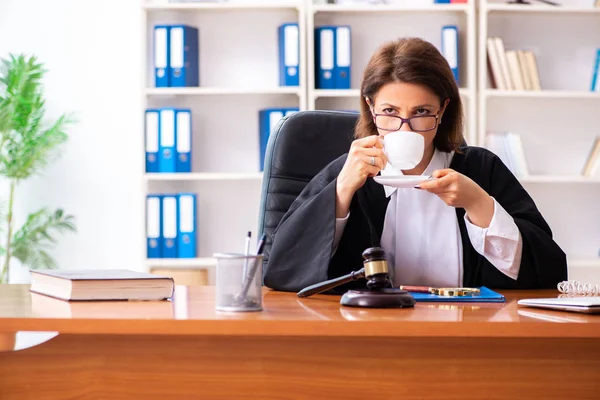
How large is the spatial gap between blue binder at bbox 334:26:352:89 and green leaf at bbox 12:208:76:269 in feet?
4.81

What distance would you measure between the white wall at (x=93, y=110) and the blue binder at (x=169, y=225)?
0.41m

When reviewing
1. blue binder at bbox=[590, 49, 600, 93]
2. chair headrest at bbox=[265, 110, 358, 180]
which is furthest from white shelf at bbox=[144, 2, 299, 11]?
chair headrest at bbox=[265, 110, 358, 180]

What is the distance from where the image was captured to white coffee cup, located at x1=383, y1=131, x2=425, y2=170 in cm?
150

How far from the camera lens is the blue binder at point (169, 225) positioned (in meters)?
3.87

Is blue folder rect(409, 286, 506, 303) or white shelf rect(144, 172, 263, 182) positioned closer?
blue folder rect(409, 286, 506, 303)

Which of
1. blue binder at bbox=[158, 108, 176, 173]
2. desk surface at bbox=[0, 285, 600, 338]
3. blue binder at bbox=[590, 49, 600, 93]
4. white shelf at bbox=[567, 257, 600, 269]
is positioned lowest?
white shelf at bbox=[567, 257, 600, 269]

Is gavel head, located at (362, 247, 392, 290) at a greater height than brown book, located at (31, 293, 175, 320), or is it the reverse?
gavel head, located at (362, 247, 392, 290)

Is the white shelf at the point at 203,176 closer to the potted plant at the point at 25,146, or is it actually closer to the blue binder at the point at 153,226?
the blue binder at the point at 153,226

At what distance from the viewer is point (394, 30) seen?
4152 mm

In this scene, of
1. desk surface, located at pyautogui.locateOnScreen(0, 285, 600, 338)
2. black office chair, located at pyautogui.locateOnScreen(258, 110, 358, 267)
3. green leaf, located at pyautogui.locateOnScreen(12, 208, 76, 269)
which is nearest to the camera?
desk surface, located at pyautogui.locateOnScreen(0, 285, 600, 338)

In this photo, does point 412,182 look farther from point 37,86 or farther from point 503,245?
point 37,86

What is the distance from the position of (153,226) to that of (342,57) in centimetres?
119

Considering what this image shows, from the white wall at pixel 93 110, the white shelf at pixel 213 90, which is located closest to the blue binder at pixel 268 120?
the white shelf at pixel 213 90

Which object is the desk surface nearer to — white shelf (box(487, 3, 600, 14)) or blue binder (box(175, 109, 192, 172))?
blue binder (box(175, 109, 192, 172))
